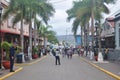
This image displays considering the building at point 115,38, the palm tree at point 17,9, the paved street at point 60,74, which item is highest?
the palm tree at point 17,9

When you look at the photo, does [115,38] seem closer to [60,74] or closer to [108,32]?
[108,32]

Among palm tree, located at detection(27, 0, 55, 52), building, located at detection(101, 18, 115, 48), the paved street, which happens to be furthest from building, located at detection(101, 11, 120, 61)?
the paved street

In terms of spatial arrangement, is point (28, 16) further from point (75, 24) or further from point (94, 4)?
point (75, 24)

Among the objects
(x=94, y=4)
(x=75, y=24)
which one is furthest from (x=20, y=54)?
(x=75, y=24)

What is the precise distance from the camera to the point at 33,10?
49.4 m

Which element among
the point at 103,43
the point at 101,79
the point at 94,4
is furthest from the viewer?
the point at 103,43

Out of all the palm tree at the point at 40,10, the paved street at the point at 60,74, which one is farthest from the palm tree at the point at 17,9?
the paved street at the point at 60,74

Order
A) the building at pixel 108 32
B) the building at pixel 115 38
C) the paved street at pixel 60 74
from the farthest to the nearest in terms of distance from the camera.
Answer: the building at pixel 108 32 → the building at pixel 115 38 → the paved street at pixel 60 74

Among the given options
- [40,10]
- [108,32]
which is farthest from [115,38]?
[108,32]

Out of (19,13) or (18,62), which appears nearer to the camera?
(18,62)

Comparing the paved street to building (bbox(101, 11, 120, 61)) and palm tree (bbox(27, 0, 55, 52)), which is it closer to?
building (bbox(101, 11, 120, 61))

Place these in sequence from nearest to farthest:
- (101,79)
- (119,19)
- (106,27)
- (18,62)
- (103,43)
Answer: (101,79), (18,62), (119,19), (103,43), (106,27)

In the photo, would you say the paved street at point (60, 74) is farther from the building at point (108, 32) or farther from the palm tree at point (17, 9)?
the building at point (108, 32)

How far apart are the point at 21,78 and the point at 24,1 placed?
2369 cm
